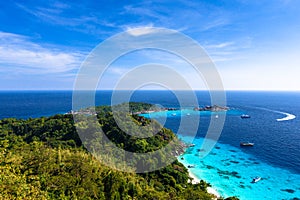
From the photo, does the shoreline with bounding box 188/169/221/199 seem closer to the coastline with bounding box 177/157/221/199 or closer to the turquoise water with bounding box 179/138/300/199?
the coastline with bounding box 177/157/221/199

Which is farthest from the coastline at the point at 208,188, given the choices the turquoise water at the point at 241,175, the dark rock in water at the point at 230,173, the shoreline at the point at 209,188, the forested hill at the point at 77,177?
the dark rock in water at the point at 230,173

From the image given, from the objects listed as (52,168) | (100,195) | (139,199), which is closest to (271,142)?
(139,199)

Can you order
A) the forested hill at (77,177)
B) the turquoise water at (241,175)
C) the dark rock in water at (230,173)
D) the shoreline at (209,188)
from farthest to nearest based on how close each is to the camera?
the dark rock in water at (230,173) → the turquoise water at (241,175) → the shoreline at (209,188) → the forested hill at (77,177)

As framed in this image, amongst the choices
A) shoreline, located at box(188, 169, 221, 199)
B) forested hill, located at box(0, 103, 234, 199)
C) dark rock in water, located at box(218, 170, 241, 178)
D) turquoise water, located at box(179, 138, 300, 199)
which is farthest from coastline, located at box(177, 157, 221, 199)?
dark rock in water, located at box(218, 170, 241, 178)

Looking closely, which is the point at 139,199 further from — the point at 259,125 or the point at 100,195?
the point at 259,125

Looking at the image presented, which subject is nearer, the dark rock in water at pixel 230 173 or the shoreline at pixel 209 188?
the shoreline at pixel 209 188

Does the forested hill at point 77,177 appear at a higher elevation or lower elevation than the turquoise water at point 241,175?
higher

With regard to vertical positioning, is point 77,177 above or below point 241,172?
above

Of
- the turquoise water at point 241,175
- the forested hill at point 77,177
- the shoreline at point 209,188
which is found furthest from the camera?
the turquoise water at point 241,175

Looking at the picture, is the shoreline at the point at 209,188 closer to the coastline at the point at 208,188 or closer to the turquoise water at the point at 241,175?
the coastline at the point at 208,188

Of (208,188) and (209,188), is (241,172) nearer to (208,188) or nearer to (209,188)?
(209,188)

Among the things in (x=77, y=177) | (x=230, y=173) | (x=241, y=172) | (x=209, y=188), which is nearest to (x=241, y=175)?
(x=241, y=172)
